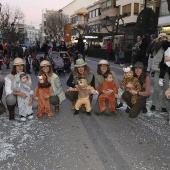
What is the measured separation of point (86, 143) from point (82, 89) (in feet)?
6.04

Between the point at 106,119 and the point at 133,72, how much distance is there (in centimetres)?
135

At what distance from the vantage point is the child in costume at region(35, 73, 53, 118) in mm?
5445

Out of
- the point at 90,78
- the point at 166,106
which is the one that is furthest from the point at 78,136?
the point at 166,106

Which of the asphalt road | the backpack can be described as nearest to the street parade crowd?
the asphalt road

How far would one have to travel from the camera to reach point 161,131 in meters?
4.61

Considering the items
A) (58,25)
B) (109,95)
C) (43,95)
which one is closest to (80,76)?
(109,95)

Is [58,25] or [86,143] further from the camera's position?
[58,25]

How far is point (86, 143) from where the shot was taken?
4039 millimetres

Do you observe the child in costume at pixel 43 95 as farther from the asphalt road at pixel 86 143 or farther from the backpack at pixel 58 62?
the backpack at pixel 58 62

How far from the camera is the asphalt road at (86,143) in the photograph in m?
3.33

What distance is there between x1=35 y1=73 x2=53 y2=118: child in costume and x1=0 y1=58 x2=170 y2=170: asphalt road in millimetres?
195

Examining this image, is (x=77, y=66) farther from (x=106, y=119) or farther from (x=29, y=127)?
(x=29, y=127)

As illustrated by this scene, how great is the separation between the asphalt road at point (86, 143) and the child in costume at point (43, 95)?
195 millimetres

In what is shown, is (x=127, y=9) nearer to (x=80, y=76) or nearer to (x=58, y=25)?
(x=80, y=76)
